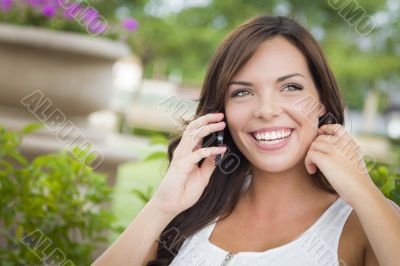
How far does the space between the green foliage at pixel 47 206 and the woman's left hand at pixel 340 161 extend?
1.16m

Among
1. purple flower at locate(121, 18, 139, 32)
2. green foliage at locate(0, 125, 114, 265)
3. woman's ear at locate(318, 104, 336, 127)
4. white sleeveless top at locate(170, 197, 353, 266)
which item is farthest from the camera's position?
purple flower at locate(121, 18, 139, 32)

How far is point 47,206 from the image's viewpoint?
112 inches

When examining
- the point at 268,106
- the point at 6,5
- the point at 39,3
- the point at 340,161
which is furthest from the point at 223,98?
the point at 6,5

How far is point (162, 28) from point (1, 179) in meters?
21.1

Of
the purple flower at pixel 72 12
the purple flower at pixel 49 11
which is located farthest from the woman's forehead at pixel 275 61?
the purple flower at pixel 49 11

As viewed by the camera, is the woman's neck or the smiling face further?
the woman's neck

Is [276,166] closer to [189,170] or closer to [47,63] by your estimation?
[189,170]

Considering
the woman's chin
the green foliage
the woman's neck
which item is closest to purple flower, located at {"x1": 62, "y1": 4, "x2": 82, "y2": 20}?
the green foliage

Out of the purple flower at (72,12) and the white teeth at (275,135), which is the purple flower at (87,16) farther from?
the white teeth at (275,135)

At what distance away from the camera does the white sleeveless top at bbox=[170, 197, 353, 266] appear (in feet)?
6.50

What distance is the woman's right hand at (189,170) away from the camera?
2.15 m

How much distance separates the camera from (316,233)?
2.04 meters

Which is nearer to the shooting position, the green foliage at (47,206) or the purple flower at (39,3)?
the green foliage at (47,206)

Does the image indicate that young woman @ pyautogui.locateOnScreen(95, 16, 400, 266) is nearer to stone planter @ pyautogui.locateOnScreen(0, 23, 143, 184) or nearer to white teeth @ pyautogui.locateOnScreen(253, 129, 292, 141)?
white teeth @ pyautogui.locateOnScreen(253, 129, 292, 141)
